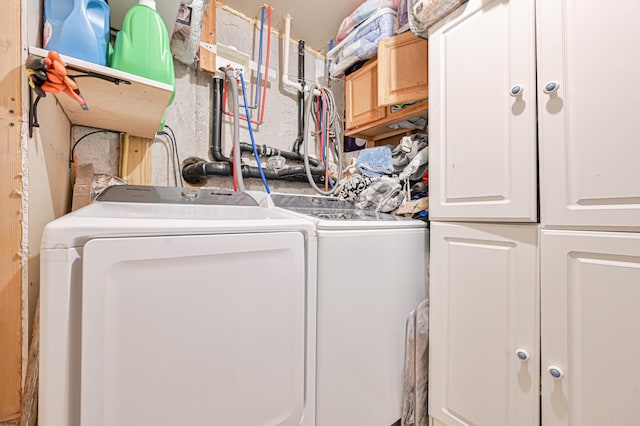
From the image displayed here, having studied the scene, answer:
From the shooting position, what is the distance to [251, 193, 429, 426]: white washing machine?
1.01 m

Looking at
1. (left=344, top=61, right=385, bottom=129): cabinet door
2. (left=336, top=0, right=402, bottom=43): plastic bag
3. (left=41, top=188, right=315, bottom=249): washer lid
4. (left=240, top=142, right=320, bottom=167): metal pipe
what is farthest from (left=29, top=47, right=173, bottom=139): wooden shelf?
(left=336, top=0, right=402, bottom=43): plastic bag

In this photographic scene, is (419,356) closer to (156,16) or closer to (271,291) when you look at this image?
(271,291)

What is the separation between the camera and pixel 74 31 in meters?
0.91

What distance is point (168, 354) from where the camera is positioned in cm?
69

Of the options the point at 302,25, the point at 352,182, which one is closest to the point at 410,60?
the point at 352,182

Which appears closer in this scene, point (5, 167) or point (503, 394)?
point (5, 167)

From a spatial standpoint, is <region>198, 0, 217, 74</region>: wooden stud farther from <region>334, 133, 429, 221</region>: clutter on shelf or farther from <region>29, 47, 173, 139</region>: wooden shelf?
<region>334, 133, 429, 221</region>: clutter on shelf

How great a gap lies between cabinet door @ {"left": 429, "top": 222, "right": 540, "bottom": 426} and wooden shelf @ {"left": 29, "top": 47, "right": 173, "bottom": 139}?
1371 millimetres

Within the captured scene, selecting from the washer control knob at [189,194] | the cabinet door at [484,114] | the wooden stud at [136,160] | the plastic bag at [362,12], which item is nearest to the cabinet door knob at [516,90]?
the cabinet door at [484,114]

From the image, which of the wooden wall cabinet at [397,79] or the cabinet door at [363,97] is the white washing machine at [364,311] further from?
the cabinet door at [363,97]

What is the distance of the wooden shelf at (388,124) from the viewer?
168cm

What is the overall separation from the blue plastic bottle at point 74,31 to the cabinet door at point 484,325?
1523 mm

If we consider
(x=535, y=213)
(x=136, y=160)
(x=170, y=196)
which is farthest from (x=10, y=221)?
(x=535, y=213)

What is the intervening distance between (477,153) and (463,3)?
26.2 inches
